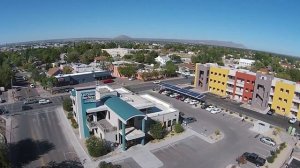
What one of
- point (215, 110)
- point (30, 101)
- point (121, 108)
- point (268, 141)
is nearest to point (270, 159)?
point (268, 141)

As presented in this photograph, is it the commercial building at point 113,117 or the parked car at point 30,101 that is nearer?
the commercial building at point 113,117

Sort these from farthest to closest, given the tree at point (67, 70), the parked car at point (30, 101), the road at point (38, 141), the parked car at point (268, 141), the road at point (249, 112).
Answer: the tree at point (67, 70), the parked car at point (30, 101), the road at point (249, 112), the parked car at point (268, 141), the road at point (38, 141)

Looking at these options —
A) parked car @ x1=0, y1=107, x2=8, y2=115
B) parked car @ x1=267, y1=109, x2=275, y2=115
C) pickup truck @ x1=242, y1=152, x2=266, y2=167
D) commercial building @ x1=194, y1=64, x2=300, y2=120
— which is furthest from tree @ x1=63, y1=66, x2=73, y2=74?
pickup truck @ x1=242, y1=152, x2=266, y2=167

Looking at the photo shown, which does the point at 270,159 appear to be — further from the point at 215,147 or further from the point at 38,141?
the point at 38,141

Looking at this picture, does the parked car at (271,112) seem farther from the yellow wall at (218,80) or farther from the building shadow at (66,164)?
the building shadow at (66,164)

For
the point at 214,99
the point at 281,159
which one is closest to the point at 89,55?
the point at 214,99

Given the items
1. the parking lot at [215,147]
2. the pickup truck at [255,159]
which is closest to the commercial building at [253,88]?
the parking lot at [215,147]
